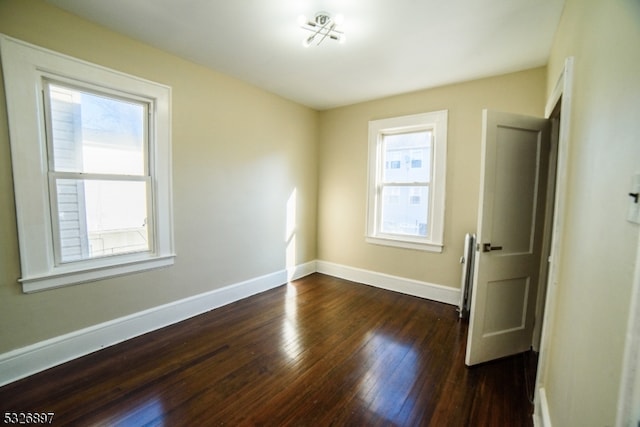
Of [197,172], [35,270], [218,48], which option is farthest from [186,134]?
[35,270]

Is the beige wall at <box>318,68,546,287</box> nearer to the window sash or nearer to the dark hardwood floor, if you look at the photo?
the dark hardwood floor

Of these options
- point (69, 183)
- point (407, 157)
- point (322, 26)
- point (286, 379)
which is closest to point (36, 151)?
point (69, 183)

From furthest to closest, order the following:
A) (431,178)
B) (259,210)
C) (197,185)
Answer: (259,210) < (431,178) < (197,185)

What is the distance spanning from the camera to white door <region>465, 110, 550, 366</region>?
1968mm

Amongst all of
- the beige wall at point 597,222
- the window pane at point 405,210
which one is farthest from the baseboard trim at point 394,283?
the beige wall at point 597,222

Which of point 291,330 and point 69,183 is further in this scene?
point 291,330

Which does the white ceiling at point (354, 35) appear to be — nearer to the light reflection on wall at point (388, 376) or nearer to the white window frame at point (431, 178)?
the white window frame at point (431, 178)

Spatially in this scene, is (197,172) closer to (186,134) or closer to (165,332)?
(186,134)

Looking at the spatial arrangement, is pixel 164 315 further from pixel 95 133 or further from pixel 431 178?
pixel 431 178

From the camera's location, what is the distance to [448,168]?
318 centimetres

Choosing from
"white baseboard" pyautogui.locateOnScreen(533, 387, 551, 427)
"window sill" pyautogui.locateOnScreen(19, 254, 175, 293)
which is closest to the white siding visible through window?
"window sill" pyautogui.locateOnScreen(19, 254, 175, 293)

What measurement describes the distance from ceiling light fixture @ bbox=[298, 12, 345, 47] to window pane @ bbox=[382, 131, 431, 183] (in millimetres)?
1788

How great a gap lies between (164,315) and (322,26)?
299cm

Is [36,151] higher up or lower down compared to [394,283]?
higher up
